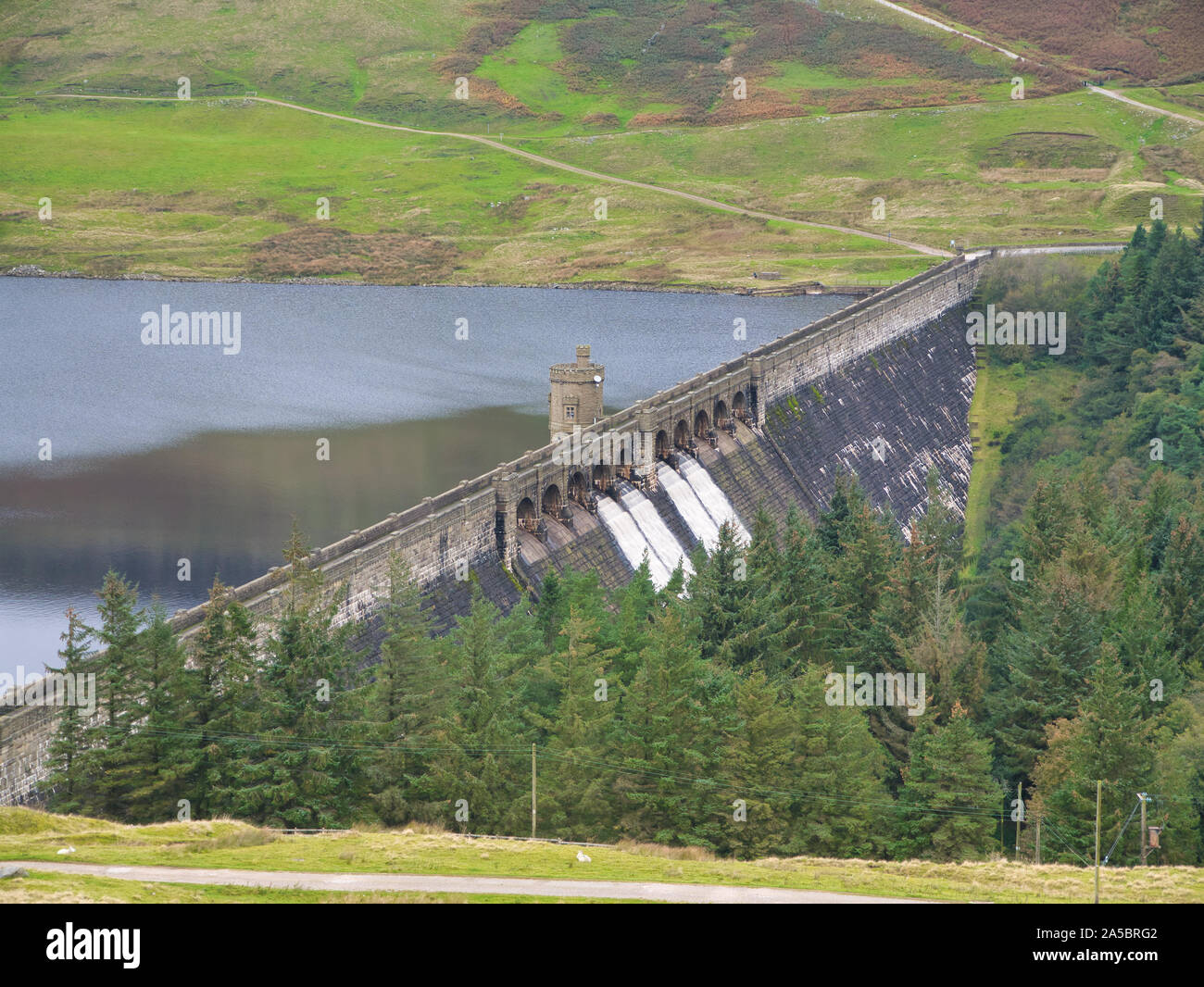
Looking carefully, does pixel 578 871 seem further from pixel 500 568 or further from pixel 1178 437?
pixel 1178 437

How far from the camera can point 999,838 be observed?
5725 centimetres

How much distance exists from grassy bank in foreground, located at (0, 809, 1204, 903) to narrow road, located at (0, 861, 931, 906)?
23.6 inches

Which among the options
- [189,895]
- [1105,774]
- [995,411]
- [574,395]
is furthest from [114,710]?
[995,411]

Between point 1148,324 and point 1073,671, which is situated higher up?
point 1148,324

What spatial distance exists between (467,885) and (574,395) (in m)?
51.5

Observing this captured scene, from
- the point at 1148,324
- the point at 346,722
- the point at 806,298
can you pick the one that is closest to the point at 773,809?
the point at 346,722

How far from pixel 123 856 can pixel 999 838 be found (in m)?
32.9

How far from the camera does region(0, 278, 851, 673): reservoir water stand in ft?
318

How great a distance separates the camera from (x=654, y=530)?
81.1 metres

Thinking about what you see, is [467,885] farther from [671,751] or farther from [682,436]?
[682,436]

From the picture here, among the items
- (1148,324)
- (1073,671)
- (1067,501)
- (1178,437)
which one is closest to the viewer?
(1073,671)

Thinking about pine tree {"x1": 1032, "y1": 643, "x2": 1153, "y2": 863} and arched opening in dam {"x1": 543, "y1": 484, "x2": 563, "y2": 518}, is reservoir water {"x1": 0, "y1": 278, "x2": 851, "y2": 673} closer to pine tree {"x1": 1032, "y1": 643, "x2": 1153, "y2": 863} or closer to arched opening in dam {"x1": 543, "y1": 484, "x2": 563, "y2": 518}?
arched opening in dam {"x1": 543, "y1": 484, "x2": 563, "y2": 518}

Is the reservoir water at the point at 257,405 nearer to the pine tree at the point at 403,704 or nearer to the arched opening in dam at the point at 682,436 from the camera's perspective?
the arched opening in dam at the point at 682,436

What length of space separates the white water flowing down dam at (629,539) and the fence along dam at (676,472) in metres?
0.11
